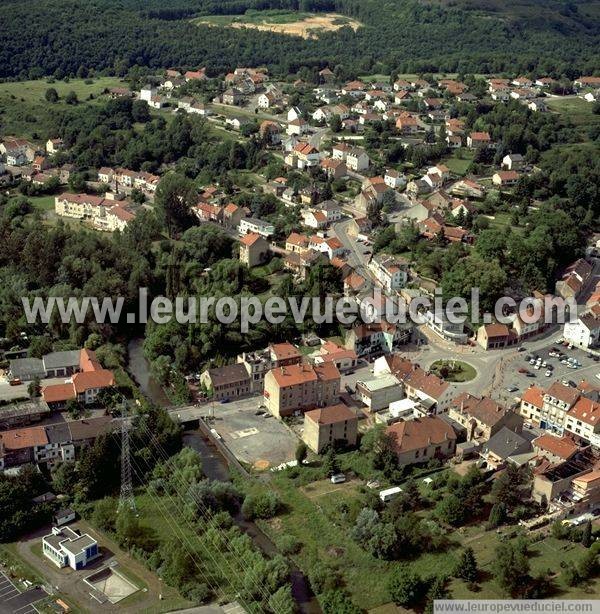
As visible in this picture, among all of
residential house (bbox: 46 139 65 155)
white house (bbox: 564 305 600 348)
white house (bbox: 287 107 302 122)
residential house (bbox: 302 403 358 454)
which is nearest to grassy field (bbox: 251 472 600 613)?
residential house (bbox: 302 403 358 454)

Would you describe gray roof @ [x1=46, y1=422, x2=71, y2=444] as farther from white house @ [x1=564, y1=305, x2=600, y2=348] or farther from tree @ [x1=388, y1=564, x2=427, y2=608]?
white house @ [x1=564, y1=305, x2=600, y2=348]

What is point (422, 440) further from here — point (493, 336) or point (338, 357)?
point (493, 336)

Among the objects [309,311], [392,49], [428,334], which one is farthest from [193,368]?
[392,49]

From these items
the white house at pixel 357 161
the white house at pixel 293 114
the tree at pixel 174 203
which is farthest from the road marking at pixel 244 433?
the white house at pixel 293 114

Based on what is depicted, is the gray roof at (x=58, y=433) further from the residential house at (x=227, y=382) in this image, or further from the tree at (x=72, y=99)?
the tree at (x=72, y=99)

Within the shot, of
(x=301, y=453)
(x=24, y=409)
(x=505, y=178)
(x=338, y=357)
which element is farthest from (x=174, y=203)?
(x=301, y=453)

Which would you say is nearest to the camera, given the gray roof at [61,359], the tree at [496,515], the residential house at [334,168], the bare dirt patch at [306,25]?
the tree at [496,515]

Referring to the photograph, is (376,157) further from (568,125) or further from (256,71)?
(256,71)
